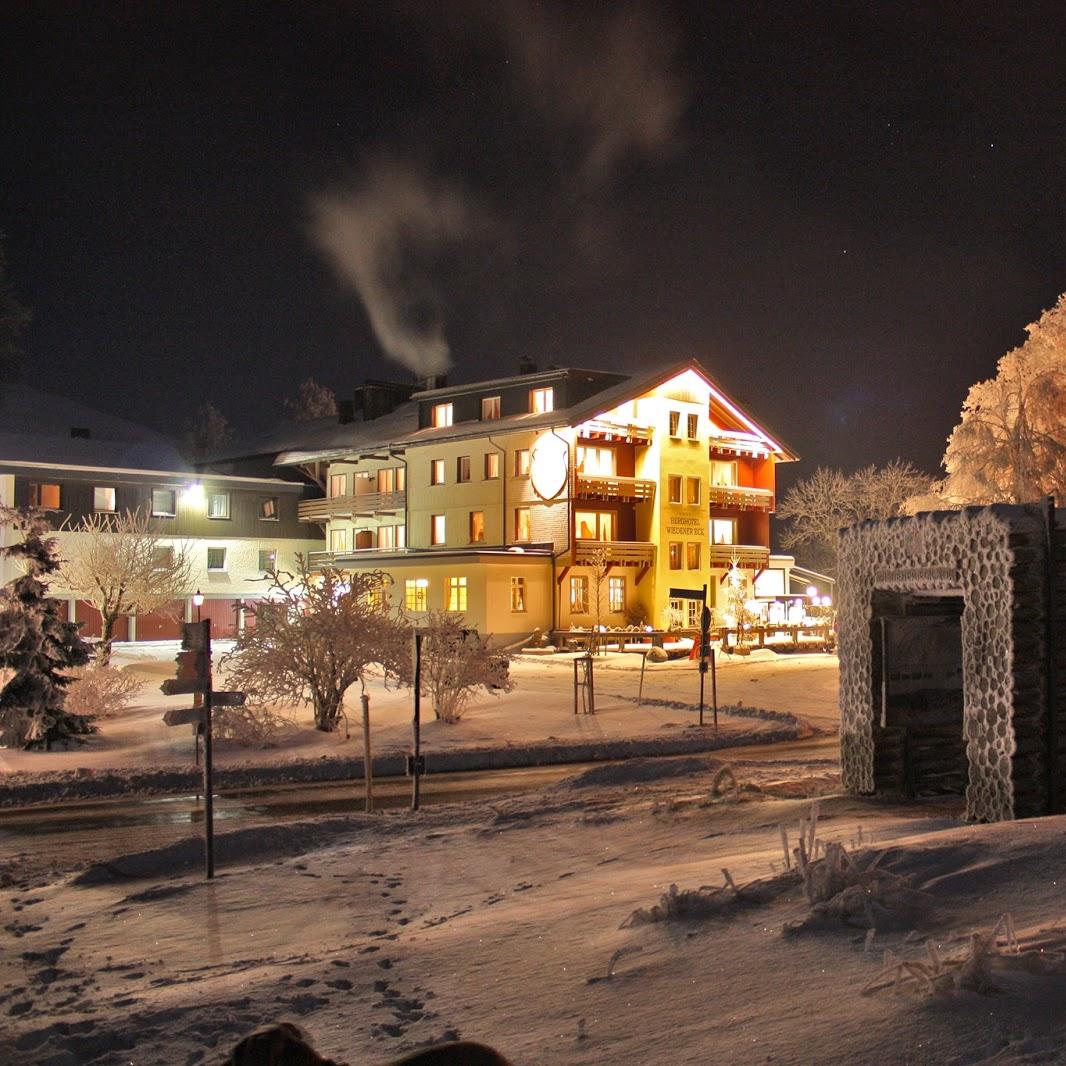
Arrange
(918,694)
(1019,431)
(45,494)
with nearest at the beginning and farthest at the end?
(918,694) → (1019,431) → (45,494)

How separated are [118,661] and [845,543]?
33.5 m

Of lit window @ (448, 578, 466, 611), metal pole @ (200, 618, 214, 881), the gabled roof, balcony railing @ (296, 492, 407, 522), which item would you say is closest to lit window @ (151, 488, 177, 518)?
balcony railing @ (296, 492, 407, 522)

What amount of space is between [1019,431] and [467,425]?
24.7m

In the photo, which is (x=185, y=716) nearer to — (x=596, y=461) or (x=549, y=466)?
(x=549, y=466)

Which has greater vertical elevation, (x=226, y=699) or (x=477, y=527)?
(x=477, y=527)

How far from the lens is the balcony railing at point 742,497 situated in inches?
2226

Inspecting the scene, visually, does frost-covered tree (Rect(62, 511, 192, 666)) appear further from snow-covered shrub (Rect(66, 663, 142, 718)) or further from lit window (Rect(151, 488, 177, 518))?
lit window (Rect(151, 488, 177, 518))

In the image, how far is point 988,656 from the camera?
12227 mm

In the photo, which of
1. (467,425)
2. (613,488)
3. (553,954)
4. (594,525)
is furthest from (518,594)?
(553,954)

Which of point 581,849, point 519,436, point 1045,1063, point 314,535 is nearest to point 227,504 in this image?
point 314,535

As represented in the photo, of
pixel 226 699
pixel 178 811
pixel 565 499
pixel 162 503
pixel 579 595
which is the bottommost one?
pixel 178 811

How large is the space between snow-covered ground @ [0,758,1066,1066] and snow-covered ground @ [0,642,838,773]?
30.0 feet

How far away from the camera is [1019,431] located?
4319 cm

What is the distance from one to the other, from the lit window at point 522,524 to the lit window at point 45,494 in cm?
2154
